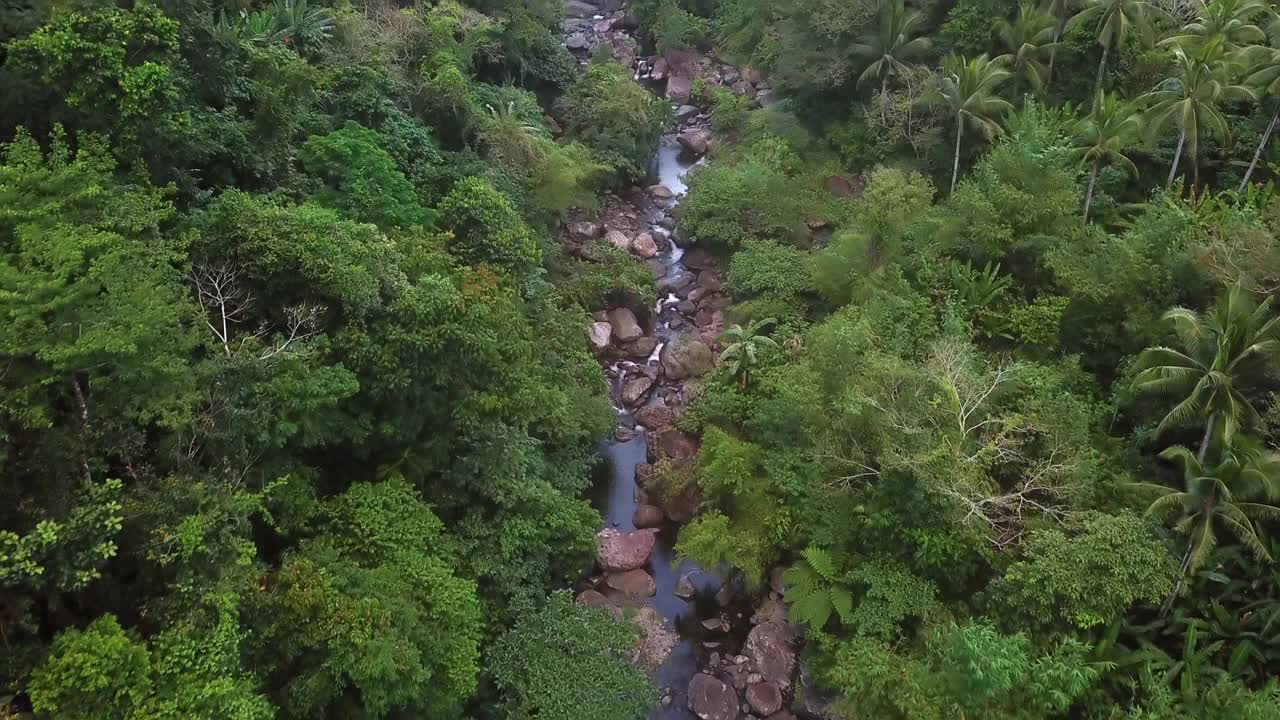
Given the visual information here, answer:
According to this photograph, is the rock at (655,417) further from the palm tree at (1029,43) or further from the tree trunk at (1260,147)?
the tree trunk at (1260,147)

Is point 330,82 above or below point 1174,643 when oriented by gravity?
above

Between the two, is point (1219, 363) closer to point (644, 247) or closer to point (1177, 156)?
point (1177, 156)

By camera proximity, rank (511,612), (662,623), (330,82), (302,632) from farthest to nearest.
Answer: (330,82) < (662,623) < (511,612) < (302,632)

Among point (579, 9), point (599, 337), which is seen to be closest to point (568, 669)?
point (599, 337)

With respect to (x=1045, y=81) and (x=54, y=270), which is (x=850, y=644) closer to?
(x=54, y=270)

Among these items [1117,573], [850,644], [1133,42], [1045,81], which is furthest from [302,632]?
[1133,42]

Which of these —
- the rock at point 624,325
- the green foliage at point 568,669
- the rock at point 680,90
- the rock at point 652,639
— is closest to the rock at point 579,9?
the rock at point 680,90
